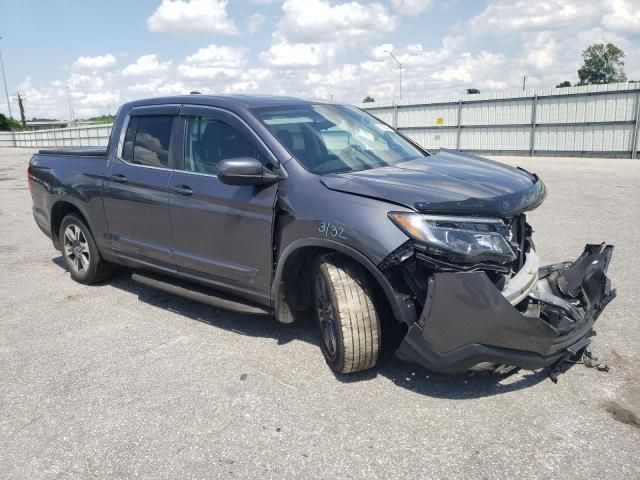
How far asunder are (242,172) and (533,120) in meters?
22.1

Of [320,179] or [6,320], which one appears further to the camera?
[6,320]

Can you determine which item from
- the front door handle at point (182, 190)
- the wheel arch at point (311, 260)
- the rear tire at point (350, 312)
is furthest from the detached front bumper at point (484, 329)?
the front door handle at point (182, 190)

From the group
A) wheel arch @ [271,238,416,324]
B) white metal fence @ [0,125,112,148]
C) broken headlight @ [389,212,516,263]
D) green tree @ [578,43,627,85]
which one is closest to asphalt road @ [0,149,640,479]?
wheel arch @ [271,238,416,324]

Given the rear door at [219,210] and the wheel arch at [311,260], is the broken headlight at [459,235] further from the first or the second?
the rear door at [219,210]

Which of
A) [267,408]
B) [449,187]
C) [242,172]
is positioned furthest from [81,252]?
[449,187]

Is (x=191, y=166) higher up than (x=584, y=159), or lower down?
→ higher up

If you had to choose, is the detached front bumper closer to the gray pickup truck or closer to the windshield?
the gray pickup truck

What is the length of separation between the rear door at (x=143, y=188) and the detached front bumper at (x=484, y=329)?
7.85 ft

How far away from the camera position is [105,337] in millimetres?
4406

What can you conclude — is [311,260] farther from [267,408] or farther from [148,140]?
[148,140]

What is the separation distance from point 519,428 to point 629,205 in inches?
315

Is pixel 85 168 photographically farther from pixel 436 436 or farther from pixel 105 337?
pixel 436 436

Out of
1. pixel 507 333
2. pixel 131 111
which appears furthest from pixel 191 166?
pixel 507 333

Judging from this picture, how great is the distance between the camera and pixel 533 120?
22.9m
